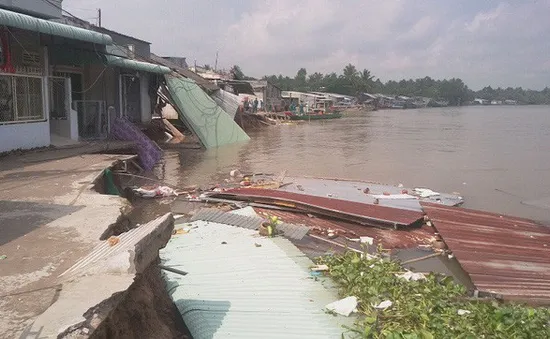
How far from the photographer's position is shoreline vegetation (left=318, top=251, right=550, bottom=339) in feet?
12.6

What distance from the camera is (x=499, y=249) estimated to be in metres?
6.77

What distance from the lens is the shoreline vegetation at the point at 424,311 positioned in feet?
12.6

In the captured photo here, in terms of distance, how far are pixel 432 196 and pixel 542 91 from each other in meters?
204

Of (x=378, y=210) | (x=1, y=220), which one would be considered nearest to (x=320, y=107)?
(x=378, y=210)

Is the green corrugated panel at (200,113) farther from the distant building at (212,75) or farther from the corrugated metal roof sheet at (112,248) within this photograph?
the corrugated metal roof sheet at (112,248)

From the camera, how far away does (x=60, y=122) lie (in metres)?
13.1

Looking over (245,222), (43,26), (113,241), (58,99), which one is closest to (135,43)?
(58,99)

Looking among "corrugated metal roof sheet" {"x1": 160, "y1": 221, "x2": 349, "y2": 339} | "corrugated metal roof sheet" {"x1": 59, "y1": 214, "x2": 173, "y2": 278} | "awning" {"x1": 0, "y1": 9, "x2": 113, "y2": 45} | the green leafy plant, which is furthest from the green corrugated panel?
"corrugated metal roof sheet" {"x1": 59, "y1": 214, "x2": 173, "y2": 278}

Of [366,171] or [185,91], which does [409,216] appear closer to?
[366,171]

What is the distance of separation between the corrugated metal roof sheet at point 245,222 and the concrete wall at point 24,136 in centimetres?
571

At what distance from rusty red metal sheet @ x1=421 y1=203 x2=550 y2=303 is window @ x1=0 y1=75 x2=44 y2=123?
30.2ft

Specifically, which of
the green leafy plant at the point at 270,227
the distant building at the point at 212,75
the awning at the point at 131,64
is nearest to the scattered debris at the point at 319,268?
the green leafy plant at the point at 270,227

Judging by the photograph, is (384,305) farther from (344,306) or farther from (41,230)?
(41,230)

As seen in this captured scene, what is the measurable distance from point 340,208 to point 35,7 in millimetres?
9916
